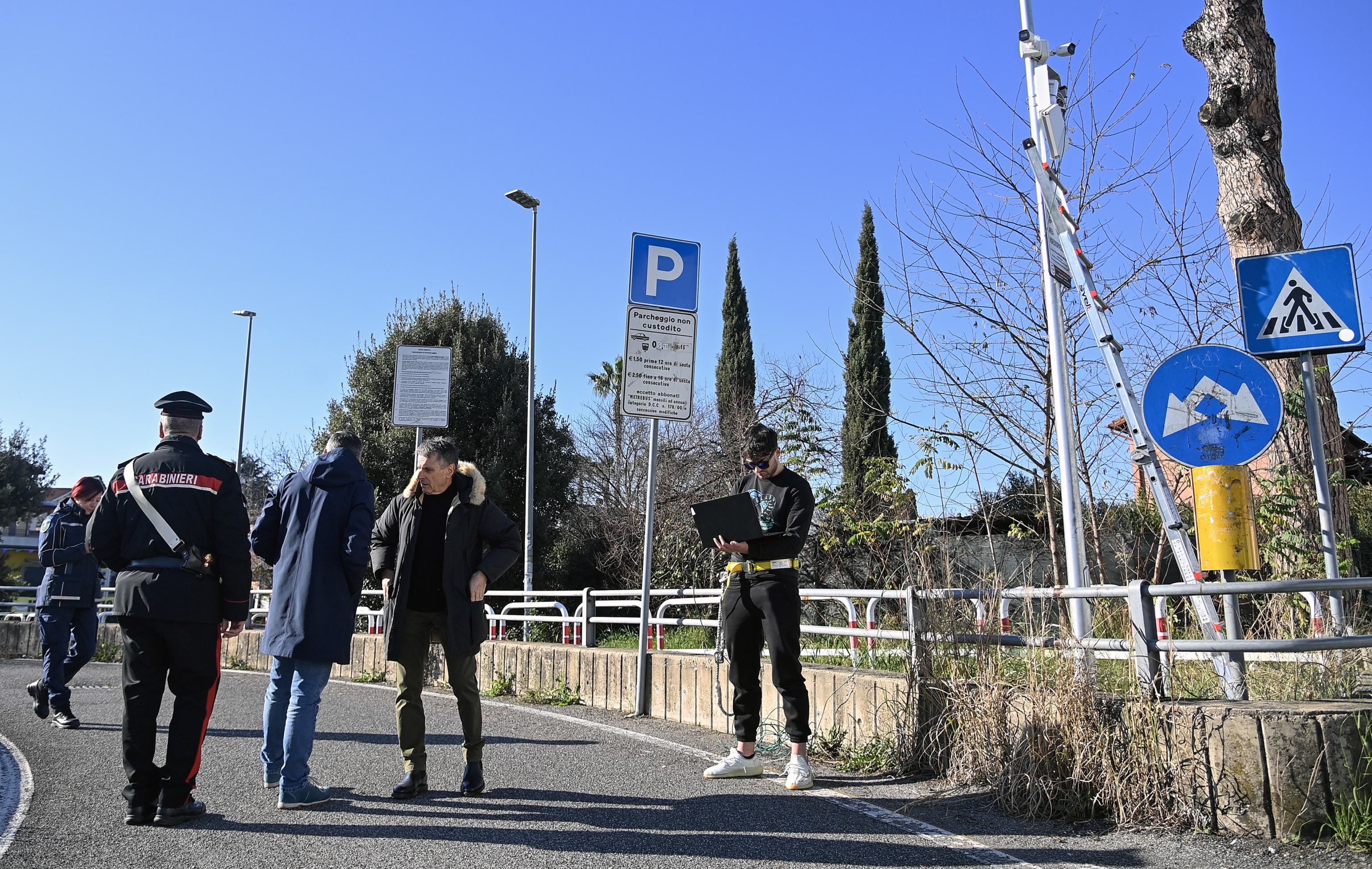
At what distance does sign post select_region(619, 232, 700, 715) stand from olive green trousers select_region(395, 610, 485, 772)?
2988mm

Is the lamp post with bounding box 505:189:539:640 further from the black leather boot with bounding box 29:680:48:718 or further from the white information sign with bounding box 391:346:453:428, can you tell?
the black leather boot with bounding box 29:680:48:718

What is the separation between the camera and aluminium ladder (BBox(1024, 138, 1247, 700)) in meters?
4.76

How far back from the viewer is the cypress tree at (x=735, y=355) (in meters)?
28.3

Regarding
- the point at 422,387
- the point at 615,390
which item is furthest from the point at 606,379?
the point at 422,387

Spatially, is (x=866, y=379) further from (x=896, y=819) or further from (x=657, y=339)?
(x=896, y=819)

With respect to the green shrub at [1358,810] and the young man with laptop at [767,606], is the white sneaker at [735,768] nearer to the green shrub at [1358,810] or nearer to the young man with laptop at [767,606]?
the young man with laptop at [767,606]

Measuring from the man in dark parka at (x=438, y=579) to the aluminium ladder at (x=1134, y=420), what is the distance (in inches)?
137

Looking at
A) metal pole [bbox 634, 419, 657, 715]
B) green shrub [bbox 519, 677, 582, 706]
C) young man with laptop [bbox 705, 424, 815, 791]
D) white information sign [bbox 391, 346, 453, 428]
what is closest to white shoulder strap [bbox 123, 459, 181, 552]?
young man with laptop [bbox 705, 424, 815, 791]

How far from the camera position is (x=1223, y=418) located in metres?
5.19

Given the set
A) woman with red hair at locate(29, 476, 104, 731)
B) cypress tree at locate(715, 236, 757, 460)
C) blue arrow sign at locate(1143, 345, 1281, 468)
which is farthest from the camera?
cypress tree at locate(715, 236, 757, 460)

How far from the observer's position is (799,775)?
205 inches

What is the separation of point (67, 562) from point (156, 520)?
460cm

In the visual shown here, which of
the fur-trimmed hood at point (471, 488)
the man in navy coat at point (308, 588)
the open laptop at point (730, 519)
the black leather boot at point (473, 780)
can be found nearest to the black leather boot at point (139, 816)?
the man in navy coat at point (308, 588)

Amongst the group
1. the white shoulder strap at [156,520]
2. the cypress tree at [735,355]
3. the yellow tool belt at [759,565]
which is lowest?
the yellow tool belt at [759,565]
